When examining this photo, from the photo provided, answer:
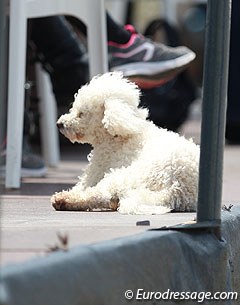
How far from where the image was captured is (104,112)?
431 centimetres

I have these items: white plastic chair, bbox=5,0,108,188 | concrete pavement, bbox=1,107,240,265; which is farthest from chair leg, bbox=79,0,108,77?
concrete pavement, bbox=1,107,240,265

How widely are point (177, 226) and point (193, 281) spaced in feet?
0.68

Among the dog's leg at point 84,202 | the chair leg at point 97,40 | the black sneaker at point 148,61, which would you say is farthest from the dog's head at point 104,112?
the black sneaker at point 148,61

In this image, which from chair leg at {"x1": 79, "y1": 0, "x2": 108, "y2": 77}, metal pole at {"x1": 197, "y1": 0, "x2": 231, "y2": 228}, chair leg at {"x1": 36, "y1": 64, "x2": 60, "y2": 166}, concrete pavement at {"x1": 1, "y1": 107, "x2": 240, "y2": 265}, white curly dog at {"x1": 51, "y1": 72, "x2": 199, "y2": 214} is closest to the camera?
concrete pavement at {"x1": 1, "y1": 107, "x2": 240, "y2": 265}

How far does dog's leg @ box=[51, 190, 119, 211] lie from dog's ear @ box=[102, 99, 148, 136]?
0.93ft

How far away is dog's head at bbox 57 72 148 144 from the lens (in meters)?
4.25

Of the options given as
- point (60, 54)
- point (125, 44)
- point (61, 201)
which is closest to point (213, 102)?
point (61, 201)

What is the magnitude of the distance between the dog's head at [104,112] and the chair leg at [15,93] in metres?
1.06

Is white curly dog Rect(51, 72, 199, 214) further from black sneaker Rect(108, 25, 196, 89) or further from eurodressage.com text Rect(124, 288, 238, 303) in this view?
black sneaker Rect(108, 25, 196, 89)

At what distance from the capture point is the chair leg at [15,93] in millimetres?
5426

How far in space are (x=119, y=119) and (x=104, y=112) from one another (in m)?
0.09

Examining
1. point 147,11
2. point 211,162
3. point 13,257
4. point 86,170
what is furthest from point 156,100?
point 147,11

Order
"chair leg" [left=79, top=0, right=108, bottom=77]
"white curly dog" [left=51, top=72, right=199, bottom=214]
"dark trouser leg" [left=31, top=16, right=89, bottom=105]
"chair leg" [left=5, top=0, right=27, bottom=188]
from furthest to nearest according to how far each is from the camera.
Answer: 1. "dark trouser leg" [left=31, top=16, right=89, bottom=105]
2. "chair leg" [left=79, top=0, right=108, bottom=77]
3. "chair leg" [left=5, top=0, right=27, bottom=188]
4. "white curly dog" [left=51, top=72, right=199, bottom=214]

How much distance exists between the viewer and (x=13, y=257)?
2908 mm
